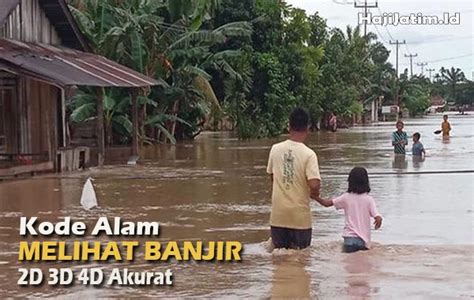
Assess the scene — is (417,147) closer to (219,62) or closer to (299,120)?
(219,62)

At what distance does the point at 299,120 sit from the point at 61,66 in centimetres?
1286

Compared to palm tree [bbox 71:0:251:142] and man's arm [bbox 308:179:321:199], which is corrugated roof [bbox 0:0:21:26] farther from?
man's arm [bbox 308:179:321:199]

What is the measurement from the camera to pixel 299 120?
7.91 metres

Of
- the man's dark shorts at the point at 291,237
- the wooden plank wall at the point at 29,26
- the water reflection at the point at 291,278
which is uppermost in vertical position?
the wooden plank wall at the point at 29,26

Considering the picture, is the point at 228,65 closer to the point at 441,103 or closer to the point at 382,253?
the point at 382,253

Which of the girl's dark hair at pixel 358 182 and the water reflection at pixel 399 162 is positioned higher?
the girl's dark hair at pixel 358 182

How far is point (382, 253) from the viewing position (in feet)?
28.9

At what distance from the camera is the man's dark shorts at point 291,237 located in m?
8.14

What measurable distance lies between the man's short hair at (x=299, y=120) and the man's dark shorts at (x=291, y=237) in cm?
103

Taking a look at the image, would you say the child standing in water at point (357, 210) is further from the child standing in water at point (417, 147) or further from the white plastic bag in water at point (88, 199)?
the child standing in water at point (417, 147)

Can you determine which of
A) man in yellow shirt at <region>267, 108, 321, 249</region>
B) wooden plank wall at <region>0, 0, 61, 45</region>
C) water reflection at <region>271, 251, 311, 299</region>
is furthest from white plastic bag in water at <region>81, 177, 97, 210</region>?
wooden plank wall at <region>0, 0, 61, 45</region>

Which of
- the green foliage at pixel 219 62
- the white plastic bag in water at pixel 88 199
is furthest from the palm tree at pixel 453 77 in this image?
the white plastic bag in water at pixel 88 199

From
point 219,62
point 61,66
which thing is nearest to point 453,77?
point 219,62

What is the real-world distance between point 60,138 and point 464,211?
13.7 meters
